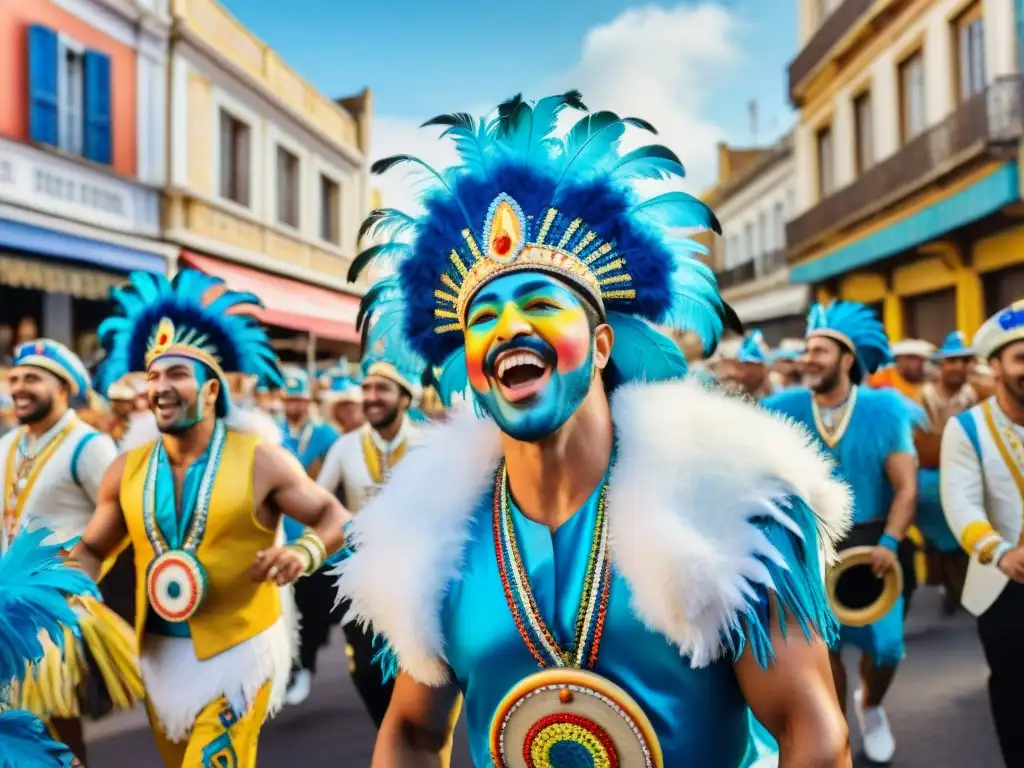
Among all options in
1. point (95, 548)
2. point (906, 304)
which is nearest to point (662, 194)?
point (95, 548)

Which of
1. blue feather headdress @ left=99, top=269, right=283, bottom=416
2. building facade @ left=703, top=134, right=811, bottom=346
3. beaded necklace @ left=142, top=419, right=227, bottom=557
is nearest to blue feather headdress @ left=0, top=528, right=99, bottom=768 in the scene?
beaded necklace @ left=142, top=419, right=227, bottom=557

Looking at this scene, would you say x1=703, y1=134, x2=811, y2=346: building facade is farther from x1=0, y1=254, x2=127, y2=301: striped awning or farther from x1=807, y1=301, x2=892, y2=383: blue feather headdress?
x1=807, y1=301, x2=892, y2=383: blue feather headdress

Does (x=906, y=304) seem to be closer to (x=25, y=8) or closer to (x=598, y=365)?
(x=25, y=8)

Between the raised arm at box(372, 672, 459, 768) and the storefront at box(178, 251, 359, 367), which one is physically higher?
the storefront at box(178, 251, 359, 367)

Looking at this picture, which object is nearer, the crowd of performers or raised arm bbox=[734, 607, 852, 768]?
raised arm bbox=[734, 607, 852, 768]

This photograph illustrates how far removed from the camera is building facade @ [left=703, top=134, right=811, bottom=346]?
27333 millimetres

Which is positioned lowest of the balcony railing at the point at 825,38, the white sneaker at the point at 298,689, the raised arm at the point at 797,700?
the white sneaker at the point at 298,689

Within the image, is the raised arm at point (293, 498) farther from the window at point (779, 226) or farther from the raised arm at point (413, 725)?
the window at point (779, 226)

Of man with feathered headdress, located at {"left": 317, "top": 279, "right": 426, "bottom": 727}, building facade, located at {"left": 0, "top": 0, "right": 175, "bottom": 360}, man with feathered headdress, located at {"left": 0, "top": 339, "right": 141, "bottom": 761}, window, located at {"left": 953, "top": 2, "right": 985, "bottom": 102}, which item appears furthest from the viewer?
A: window, located at {"left": 953, "top": 2, "right": 985, "bottom": 102}

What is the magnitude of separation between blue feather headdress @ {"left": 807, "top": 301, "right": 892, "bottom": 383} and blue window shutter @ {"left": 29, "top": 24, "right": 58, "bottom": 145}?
10.9m

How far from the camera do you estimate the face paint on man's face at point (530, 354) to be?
177cm

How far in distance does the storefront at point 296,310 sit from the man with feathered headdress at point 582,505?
42.7 feet

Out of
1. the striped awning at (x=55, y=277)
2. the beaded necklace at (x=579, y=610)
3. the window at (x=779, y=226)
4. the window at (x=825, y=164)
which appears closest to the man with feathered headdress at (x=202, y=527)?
the beaded necklace at (x=579, y=610)

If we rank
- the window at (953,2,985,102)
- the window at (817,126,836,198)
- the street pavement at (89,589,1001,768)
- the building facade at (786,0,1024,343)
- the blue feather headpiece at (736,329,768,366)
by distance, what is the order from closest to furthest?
the street pavement at (89,589,1001,768) < the blue feather headpiece at (736,329,768,366) < the building facade at (786,0,1024,343) < the window at (953,2,985,102) < the window at (817,126,836,198)
